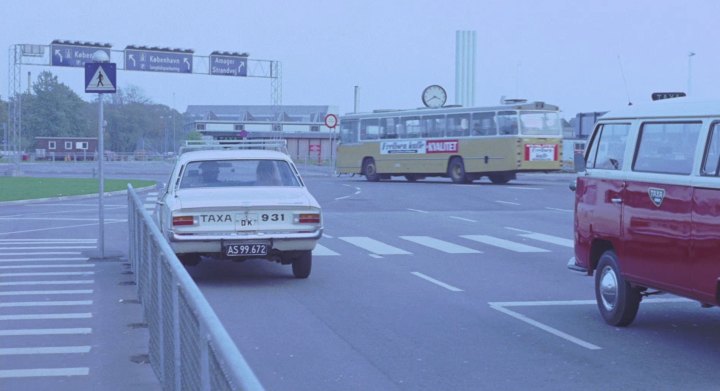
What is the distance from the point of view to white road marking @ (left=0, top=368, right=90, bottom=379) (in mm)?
7887

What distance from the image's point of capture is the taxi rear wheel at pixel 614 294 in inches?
391

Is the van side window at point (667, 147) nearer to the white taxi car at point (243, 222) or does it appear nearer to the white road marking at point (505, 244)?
the white taxi car at point (243, 222)

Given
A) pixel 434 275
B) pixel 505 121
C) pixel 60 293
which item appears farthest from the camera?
pixel 505 121

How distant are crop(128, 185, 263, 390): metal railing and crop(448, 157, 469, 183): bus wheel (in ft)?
114

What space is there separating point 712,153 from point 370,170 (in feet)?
133

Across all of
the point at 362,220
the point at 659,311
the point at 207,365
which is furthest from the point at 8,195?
the point at 207,365

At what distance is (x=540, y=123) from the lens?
41.3 metres

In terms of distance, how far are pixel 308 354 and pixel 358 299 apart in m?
3.16

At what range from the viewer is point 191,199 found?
495 inches

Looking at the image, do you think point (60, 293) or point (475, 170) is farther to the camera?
point (475, 170)

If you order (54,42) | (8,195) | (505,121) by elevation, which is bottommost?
(8,195)

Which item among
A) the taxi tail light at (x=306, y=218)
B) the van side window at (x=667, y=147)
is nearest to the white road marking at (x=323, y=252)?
the taxi tail light at (x=306, y=218)

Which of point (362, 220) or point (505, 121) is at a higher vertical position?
point (505, 121)

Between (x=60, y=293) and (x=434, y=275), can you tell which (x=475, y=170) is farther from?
(x=60, y=293)
